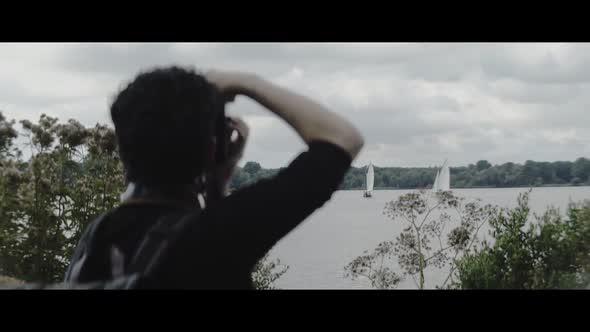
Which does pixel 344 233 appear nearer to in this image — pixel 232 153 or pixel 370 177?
pixel 370 177

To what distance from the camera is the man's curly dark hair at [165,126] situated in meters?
1.15

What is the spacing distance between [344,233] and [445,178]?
795mm

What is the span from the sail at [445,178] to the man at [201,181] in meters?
3.15

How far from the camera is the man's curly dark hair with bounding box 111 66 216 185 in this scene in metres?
1.15

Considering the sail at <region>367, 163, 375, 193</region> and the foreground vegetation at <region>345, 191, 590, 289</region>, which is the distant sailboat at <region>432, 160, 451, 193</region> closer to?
the foreground vegetation at <region>345, 191, 590, 289</region>

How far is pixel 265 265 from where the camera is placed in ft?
14.7

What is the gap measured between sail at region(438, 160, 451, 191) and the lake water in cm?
15

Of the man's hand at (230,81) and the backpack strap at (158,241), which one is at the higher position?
the man's hand at (230,81)

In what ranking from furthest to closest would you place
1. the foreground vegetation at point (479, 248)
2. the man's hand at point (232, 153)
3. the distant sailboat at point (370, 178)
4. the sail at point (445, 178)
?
the foreground vegetation at point (479, 248), the sail at point (445, 178), the distant sailboat at point (370, 178), the man's hand at point (232, 153)

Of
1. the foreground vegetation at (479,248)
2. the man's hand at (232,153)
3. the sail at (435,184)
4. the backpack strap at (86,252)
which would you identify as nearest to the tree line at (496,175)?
the sail at (435,184)

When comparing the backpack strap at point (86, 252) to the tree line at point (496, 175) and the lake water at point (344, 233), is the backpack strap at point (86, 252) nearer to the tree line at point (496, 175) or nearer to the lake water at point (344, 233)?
the tree line at point (496, 175)

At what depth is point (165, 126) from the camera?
45.1 inches

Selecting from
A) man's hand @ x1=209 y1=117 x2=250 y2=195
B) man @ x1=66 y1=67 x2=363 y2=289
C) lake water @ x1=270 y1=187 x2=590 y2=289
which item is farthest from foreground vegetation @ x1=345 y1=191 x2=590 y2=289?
man @ x1=66 y1=67 x2=363 y2=289
